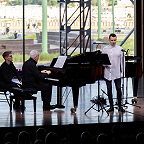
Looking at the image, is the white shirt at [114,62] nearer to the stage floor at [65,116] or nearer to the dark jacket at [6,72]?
the stage floor at [65,116]

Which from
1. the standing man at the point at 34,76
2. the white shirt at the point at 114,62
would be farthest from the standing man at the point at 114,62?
the standing man at the point at 34,76

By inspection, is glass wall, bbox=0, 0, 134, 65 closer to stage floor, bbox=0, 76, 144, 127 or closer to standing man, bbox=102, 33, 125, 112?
stage floor, bbox=0, 76, 144, 127

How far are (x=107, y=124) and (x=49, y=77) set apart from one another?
5.91 ft

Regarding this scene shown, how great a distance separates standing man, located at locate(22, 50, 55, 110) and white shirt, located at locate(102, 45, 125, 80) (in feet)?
3.55

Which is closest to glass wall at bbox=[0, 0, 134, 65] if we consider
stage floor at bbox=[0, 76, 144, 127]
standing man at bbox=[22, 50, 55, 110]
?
stage floor at bbox=[0, 76, 144, 127]

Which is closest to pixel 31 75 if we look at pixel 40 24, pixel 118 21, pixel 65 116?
pixel 65 116

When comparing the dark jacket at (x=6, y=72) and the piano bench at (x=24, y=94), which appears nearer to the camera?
the piano bench at (x=24, y=94)

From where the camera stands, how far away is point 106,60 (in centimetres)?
764

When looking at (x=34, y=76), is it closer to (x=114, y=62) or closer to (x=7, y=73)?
(x=7, y=73)

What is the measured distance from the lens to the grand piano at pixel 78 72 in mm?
7672

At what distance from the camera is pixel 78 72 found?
7922mm

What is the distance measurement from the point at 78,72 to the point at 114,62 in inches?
26.0

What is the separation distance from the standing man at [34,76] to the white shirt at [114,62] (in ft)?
3.55

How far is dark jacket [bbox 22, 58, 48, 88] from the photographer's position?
26.0 ft
